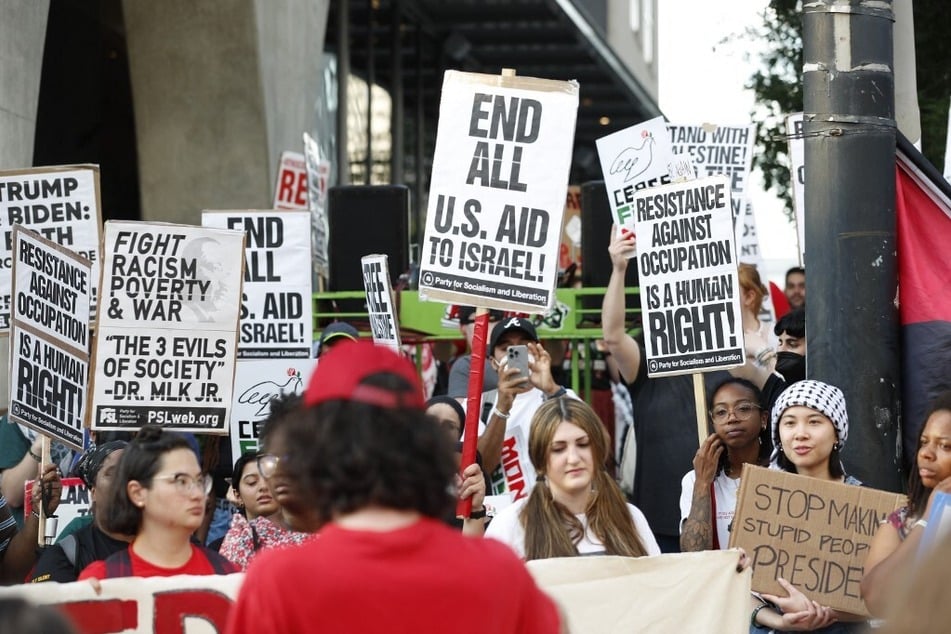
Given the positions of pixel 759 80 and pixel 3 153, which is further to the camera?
pixel 759 80

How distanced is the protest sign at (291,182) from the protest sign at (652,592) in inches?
429

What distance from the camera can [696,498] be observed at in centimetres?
654

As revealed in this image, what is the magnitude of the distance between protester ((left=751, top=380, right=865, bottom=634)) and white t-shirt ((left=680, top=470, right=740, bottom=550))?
0.92 ft

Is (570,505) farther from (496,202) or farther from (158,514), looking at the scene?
(496,202)

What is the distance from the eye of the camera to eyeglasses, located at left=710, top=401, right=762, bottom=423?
22.7 feet

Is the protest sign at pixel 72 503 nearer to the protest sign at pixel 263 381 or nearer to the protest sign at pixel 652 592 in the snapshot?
the protest sign at pixel 263 381

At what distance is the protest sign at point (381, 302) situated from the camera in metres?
9.57

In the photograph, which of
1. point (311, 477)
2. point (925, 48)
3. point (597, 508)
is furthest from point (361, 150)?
point (311, 477)

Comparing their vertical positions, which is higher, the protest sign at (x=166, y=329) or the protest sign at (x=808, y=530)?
the protest sign at (x=166, y=329)

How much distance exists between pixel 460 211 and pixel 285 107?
37.5 ft

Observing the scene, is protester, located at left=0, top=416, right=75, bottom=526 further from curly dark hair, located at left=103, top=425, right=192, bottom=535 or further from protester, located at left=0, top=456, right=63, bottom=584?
curly dark hair, located at left=103, top=425, right=192, bottom=535

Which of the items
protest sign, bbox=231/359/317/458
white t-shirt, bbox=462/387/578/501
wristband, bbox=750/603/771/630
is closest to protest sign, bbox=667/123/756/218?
protest sign, bbox=231/359/317/458

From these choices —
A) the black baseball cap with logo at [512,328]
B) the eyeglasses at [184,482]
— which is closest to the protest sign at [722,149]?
the black baseball cap with logo at [512,328]

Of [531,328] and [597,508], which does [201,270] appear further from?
[597,508]
